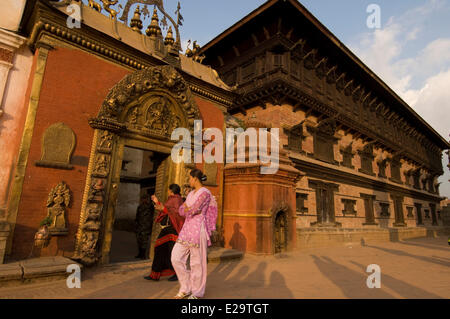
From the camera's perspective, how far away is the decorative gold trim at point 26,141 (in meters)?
4.43

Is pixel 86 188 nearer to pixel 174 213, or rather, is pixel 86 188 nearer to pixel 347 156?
pixel 174 213

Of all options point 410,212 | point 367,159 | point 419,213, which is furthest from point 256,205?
point 419,213

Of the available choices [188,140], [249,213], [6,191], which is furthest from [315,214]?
[6,191]

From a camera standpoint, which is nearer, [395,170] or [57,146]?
[57,146]

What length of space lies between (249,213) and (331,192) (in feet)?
24.6

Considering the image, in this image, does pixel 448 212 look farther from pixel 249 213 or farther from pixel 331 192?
pixel 249 213

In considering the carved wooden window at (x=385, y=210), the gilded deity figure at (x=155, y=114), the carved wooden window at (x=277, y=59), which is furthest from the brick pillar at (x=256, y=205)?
the carved wooden window at (x=385, y=210)

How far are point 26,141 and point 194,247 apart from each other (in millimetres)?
3909

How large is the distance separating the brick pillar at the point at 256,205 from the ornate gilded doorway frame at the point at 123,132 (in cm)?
198

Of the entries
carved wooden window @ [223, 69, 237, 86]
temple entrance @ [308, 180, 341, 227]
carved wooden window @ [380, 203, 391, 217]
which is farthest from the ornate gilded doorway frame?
carved wooden window @ [380, 203, 391, 217]

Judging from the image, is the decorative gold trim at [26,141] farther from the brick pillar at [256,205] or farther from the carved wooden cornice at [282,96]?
the carved wooden cornice at [282,96]

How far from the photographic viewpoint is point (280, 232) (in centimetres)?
791

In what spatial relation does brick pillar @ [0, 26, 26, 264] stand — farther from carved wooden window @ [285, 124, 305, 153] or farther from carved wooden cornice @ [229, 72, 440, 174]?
carved wooden window @ [285, 124, 305, 153]

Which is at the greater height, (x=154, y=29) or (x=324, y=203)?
(x=154, y=29)
